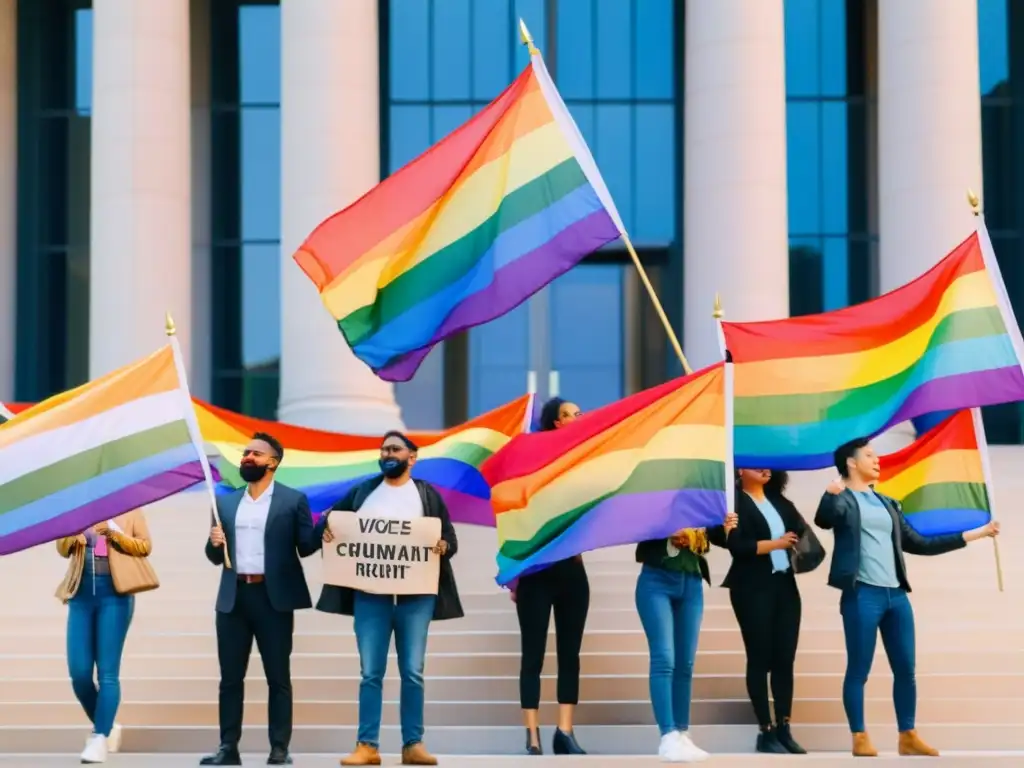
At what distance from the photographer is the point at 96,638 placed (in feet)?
40.7

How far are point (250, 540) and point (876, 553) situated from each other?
3.80 meters

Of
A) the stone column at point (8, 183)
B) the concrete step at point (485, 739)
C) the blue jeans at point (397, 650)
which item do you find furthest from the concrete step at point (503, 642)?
the stone column at point (8, 183)

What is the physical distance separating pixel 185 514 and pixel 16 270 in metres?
10.9

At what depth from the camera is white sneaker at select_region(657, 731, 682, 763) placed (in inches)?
460

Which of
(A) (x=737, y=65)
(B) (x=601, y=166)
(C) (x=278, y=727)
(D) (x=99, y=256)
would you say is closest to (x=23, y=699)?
(C) (x=278, y=727)

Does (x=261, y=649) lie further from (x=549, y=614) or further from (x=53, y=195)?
(x=53, y=195)

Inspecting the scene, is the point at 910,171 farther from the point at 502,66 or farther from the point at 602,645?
the point at 602,645

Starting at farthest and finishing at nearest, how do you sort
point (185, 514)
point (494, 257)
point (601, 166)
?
point (601, 166)
point (185, 514)
point (494, 257)

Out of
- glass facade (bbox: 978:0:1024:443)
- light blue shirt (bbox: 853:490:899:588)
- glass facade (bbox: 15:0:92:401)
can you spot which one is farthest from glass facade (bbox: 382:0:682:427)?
light blue shirt (bbox: 853:490:899:588)

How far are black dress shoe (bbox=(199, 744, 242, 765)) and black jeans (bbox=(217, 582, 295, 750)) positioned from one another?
0.06 meters

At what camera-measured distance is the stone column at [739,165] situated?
76.4ft

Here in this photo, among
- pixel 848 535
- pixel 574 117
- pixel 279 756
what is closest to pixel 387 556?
pixel 279 756

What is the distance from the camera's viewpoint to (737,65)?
23.5 metres

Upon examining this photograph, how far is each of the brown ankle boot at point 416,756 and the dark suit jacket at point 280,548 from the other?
3.42 ft
